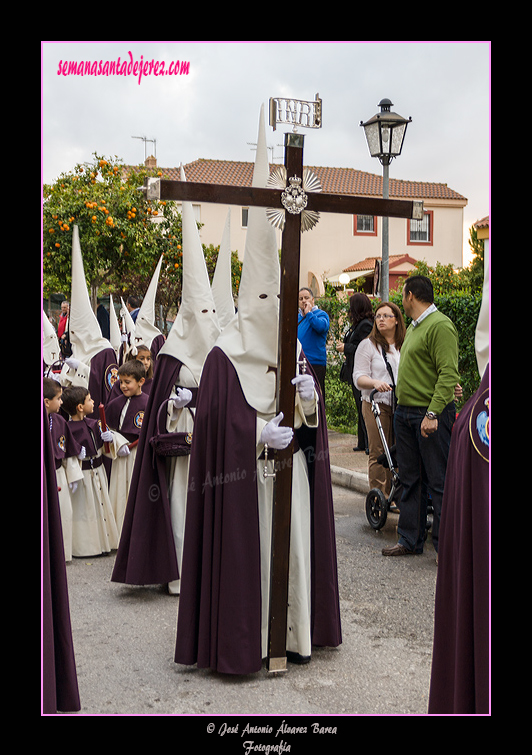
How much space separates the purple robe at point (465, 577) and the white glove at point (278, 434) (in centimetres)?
112

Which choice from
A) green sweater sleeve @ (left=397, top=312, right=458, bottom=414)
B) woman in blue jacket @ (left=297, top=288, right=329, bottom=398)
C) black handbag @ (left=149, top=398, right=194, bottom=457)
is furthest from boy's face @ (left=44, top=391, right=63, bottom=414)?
woman in blue jacket @ (left=297, top=288, right=329, bottom=398)

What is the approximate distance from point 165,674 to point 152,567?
137cm

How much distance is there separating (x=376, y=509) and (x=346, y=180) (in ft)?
112

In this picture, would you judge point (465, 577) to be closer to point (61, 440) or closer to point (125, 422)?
point (61, 440)

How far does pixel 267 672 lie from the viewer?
13.0 ft

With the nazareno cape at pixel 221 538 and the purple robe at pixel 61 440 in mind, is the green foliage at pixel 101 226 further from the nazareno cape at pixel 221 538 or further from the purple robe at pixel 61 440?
the nazareno cape at pixel 221 538

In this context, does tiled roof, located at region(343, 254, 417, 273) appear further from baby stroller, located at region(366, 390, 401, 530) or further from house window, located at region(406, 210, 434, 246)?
baby stroller, located at region(366, 390, 401, 530)

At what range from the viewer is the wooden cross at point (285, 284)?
3.46 meters

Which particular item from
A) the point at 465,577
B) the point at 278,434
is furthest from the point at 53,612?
the point at 465,577

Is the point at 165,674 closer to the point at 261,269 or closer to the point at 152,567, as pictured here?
the point at 152,567

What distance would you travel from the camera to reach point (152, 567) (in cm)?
531

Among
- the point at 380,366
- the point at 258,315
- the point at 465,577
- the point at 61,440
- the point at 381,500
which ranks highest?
the point at 258,315

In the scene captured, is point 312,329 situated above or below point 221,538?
above

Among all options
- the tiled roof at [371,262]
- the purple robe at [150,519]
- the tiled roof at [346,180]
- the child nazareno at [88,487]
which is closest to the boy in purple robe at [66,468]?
the child nazareno at [88,487]
